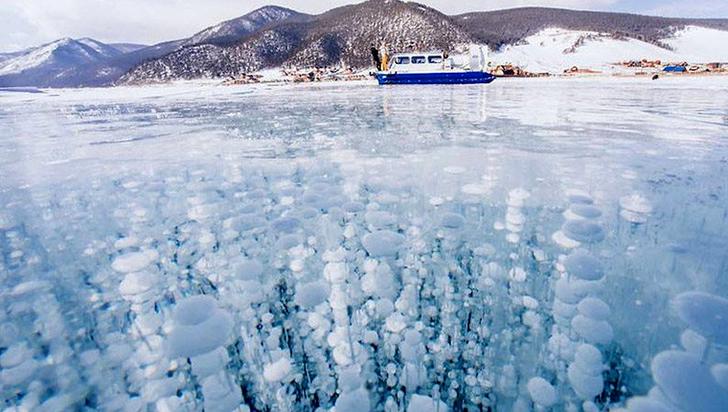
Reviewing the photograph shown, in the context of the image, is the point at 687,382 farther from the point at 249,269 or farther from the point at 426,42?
the point at 426,42

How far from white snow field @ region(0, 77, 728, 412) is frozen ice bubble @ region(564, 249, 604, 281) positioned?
1 cm

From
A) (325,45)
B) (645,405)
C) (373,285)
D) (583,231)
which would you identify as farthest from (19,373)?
(325,45)

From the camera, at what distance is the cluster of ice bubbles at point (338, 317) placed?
1.54 m

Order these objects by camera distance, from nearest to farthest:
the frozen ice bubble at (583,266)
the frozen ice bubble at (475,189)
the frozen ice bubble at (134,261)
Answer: the frozen ice bubble at (583,266), the frozen ice bubble at (134,261), the frozen ice bubble at (475,189)

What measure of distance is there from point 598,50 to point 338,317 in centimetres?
6861

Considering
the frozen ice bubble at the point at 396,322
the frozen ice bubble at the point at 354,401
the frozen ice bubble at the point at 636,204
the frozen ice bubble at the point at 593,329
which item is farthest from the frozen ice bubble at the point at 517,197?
the frozen ice bubble at the point at 354,401

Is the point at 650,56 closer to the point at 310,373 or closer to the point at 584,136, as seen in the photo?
the point at 584,136

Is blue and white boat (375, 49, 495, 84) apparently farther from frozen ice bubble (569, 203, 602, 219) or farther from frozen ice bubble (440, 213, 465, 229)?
frozen ice bubble (440, 213, 465, 229)

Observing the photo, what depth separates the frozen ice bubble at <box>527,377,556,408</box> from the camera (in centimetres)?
146

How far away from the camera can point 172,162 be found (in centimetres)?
546

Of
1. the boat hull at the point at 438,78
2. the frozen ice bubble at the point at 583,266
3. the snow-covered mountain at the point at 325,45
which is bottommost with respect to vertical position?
the frozen ice bubble at the point at 583,266

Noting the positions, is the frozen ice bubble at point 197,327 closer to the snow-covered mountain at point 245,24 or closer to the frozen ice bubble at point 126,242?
the frozen ice bubble at point 126,242

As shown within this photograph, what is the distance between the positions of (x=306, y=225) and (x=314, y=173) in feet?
5.47

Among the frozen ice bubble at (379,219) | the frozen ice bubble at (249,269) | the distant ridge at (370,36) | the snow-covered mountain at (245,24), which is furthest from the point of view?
the snow-covered mountain at (245,24)
